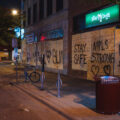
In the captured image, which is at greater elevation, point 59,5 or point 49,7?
point 49,7

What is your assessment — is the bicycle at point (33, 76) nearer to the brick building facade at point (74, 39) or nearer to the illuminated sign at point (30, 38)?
the brick building facade at point (74, 39)

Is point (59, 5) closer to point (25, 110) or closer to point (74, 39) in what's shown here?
point (74, 39)

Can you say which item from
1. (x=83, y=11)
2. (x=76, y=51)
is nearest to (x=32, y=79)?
(x=76, y=51)

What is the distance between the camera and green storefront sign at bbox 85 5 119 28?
11.1m

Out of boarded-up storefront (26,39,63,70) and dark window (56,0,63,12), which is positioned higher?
dark window (56,0,63,12)

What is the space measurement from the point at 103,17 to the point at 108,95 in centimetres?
748

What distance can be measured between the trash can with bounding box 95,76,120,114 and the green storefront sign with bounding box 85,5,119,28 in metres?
6.28

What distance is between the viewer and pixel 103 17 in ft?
39.4

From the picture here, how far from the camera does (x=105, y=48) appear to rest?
11844 millimetres

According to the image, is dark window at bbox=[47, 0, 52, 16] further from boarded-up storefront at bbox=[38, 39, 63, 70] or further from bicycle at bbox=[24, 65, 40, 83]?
bicycle at bbox=[24, 65, 40, 83]

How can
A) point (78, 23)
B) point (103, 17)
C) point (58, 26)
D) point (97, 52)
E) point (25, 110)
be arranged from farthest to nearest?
point (58, 26) < point (78, 23) < point (97, 52) < point (103, 17) < point (25, 110)

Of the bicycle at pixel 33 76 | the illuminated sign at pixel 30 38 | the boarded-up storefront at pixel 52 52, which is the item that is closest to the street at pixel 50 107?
the bicycle at pixel 33 76

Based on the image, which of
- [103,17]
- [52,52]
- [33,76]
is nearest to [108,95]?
[103,17]

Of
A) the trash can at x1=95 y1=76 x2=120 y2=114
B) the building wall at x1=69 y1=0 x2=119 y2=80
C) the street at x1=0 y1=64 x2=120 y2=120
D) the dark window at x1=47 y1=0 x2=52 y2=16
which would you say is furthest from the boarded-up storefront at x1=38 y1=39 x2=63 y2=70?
the trash can at x1=95 y1=76 x2=120 y2=114
